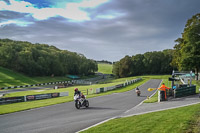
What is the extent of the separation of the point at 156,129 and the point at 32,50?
91.2m

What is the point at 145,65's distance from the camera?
117 metres

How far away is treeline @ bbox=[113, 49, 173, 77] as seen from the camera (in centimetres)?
11206

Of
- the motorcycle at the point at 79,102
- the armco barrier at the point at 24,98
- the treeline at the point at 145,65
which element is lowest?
the armco barrier at the point at 24,98

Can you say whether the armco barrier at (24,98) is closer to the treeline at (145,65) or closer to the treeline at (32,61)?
the treeline at (32,61)

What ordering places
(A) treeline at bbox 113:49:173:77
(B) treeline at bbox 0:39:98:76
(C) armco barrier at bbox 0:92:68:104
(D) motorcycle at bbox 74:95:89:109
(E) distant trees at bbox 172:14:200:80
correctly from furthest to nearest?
(A) treeline at bbox 113:49:173:77 < (B) treeline at bbox 0:39:98:76 < (E) distant trees at bbox 172:14:200:80 < (C) armco barrier at bbox 0:92:68:104 < (D) motorcycle at bbox 74:95:89:109

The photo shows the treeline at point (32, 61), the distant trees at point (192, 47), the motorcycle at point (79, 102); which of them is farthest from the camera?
the treeline at point (32, 61)

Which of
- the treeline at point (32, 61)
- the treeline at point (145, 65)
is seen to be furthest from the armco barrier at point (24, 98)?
the treeline at point (145, 65)

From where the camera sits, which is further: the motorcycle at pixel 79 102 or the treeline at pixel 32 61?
the treeline at pixel 32 61

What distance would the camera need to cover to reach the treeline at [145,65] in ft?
368

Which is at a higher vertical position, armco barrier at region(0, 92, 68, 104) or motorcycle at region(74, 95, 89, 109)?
motorcycle at region(74, 95, 89, 109)

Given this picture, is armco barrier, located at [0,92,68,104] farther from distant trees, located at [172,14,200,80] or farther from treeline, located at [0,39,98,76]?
treeline, located at [0,39,98,76]

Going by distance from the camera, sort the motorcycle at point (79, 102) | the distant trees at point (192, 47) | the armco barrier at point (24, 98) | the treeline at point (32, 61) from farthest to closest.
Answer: the treeline at point (32, 61) < the distant trees at point (192, 47) < the armco barrier at point (24, 98) < the motorcycle at point (79, 102)

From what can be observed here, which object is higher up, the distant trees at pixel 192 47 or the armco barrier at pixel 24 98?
the distant trees at pixel 192 47

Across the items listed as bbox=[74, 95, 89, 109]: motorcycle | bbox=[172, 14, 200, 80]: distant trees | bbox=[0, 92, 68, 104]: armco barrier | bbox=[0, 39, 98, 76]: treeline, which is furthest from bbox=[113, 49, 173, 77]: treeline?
bbox=[74, 95, 89, 109]: motorcycle
